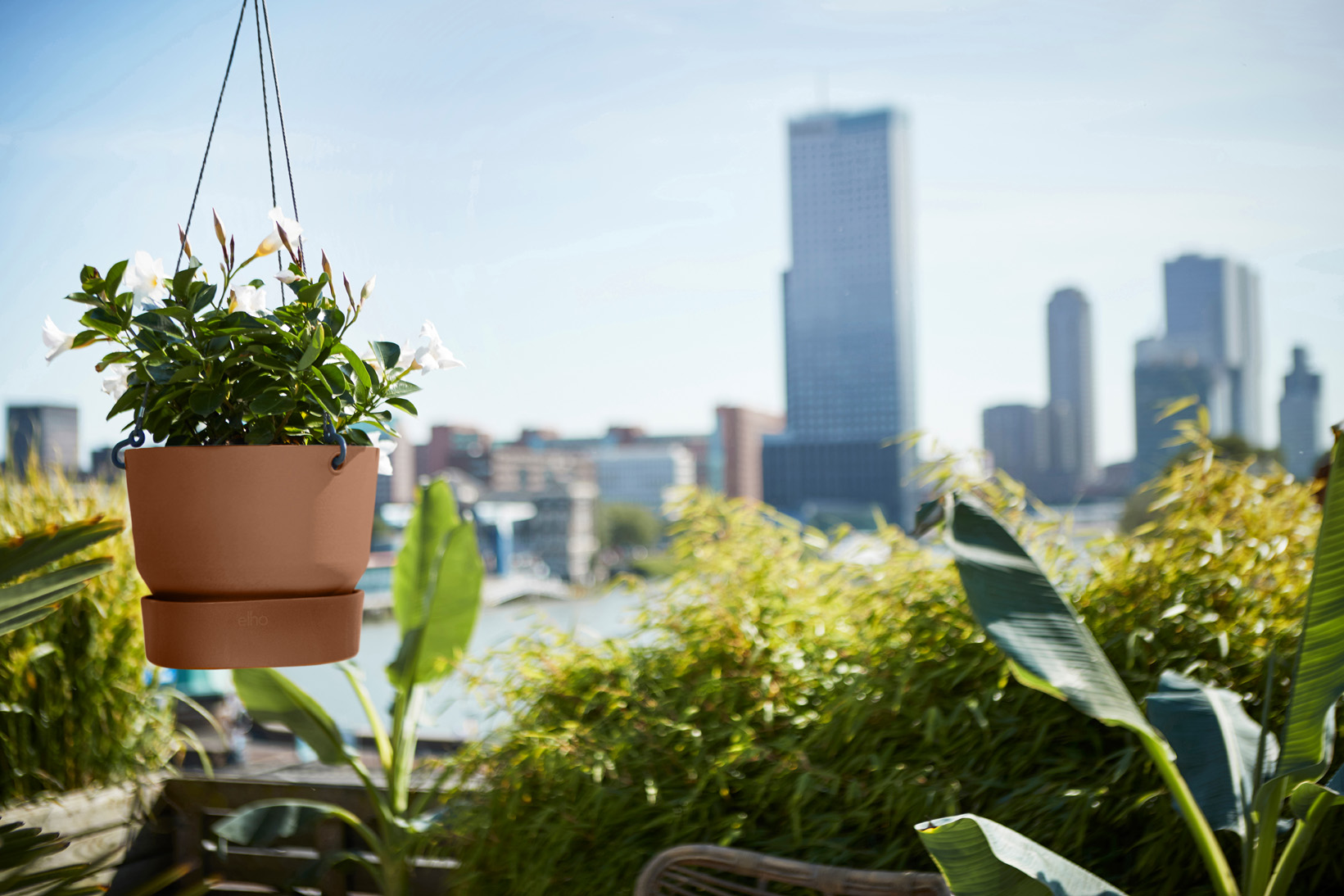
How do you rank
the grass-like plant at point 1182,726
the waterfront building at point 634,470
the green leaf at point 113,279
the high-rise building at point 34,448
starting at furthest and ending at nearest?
1. the waterfront building at point 634,470
2. the high-rise building at point 34,448
3. the grass-like plant at point 1182,726
4. the green leaf at point 113,279

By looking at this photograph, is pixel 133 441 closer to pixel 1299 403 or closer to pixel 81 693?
pixel 81 693

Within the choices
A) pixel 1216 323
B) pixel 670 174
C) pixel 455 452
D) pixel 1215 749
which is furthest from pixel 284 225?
pixel 1216 323

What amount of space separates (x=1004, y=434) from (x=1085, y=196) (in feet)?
27.9

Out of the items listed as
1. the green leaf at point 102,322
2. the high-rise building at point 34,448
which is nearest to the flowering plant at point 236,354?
the green leaf at point 102,322

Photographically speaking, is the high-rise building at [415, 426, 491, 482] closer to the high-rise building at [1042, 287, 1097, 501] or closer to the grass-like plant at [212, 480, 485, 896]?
the high-rise building at [1042, 287, 1097, 501]

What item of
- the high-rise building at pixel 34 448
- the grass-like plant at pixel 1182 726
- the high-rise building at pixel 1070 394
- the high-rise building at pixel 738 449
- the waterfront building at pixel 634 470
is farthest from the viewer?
the waterfront building at pixel 634 470

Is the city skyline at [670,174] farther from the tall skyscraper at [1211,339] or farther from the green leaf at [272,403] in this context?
the tall skyscraper at [1211,339]

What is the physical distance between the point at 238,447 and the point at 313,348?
0.09 metres

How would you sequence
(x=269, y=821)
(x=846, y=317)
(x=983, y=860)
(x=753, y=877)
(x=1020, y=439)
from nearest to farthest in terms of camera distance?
(x=983, y=860) → (x=753, y=877) → (x=269, y=821) → (x=1020, y=439) → (x=846, y=317)

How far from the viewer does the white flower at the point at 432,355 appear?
62cm

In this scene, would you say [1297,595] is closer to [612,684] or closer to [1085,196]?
[612,684]

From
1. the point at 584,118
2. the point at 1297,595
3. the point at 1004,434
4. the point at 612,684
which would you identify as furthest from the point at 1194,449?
the point at 1004,434

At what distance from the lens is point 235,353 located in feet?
1.90

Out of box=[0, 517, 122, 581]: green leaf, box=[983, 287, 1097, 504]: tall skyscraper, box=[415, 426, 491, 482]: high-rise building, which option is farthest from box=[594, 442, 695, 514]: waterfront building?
box=[0, 517, 122, 581]: green leaf
